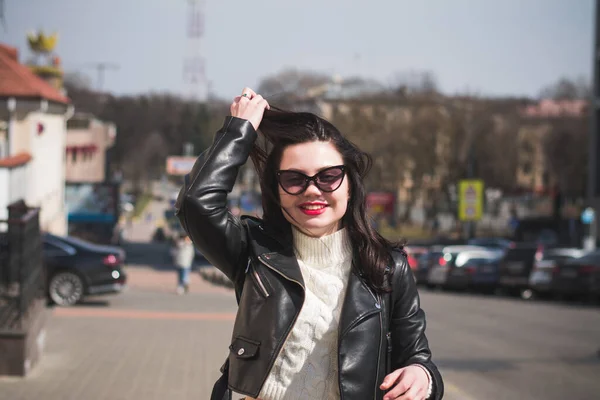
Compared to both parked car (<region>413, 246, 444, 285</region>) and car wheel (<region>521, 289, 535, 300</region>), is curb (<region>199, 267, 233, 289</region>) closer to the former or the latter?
parked car (<region>413, 246, 444, 285</region>)

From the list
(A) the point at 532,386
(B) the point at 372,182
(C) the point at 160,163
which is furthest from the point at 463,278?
(C) the point at 160,163

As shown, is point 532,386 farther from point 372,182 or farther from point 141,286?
point 372,182

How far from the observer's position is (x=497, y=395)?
32.3 feet

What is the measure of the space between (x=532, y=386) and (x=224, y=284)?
23.4 metres

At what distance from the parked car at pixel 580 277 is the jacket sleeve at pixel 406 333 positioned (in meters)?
24.1

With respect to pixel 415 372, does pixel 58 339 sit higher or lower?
lower

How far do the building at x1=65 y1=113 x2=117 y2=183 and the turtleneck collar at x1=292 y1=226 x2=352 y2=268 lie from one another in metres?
59.4

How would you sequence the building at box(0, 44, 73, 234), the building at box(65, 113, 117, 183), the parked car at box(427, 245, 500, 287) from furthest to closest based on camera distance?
the building at box(65, 113, 117, 183) → the building at box(0, 44, 73, 234) → the parked car at box(427, 245, 500, 287)

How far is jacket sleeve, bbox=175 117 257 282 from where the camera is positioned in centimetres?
300

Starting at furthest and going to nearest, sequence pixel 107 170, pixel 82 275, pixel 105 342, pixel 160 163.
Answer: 1. pixel 160 163
2. pixel 107 170
3. pixel 82 275
4. pixel 105 342

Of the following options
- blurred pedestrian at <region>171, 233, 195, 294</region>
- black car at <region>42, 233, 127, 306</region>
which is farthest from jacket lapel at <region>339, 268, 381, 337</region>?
blurred pedestrian at <region>171, 233, 195, 294</region>

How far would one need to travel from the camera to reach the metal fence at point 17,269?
409 inches

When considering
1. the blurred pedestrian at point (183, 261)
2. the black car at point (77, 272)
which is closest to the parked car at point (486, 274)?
the blurred pedestrian at point (183, 261)

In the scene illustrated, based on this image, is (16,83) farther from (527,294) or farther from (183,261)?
(527,294)
